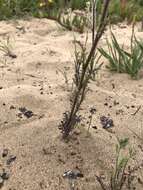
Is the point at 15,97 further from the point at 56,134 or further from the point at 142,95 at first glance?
the point at 142,95

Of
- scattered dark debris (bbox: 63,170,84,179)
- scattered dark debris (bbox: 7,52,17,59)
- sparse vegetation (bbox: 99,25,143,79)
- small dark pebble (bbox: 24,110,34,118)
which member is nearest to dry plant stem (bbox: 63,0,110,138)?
scattered dark debris (bbox: 63,170,84,179)

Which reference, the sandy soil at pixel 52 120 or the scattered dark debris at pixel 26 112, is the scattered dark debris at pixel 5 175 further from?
the scattered dark debris at pixel 26 112

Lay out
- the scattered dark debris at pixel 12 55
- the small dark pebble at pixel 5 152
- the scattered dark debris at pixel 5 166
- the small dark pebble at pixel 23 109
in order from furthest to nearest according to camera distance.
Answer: the scattered dark debris at pixel 12 55 → the small dark pebble at pixel 23 109 → the small dark pebble at pixel 5 152 → the scattered dark debris at pixel 5 166

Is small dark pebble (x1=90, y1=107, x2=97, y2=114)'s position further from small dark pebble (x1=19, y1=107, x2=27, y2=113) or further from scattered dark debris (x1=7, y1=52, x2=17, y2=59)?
scattered dark debris (x1=7, y1=52, x2=17, y2=59)

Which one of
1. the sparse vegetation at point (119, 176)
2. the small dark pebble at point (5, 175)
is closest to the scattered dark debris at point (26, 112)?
the small dark pebble at point (5, 175)

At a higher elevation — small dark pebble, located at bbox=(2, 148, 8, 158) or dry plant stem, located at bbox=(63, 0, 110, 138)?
dry plant stem, located at bbox=(63, 0, 110, 138)
